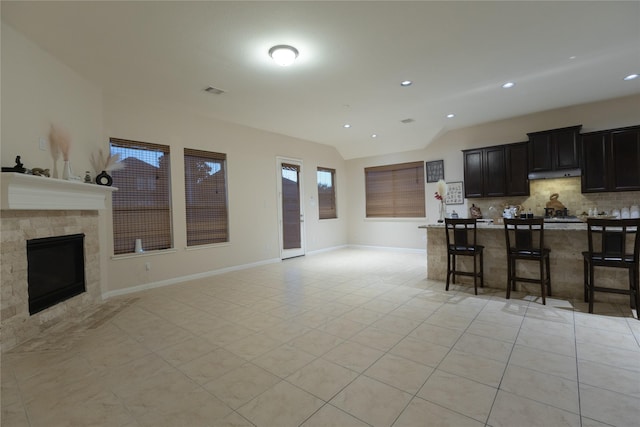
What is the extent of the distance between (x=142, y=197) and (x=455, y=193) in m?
6.40

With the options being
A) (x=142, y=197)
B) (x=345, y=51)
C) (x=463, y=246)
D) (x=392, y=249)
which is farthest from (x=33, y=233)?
(x=392, y=249)

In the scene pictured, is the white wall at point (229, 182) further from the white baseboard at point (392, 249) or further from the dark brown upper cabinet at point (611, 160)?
the dark brown upper cabinet at point (611, 160)

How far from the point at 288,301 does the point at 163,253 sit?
7.96 feet

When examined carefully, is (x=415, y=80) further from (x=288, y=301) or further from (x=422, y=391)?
(x=422, y=391)

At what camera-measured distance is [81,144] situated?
382 cm

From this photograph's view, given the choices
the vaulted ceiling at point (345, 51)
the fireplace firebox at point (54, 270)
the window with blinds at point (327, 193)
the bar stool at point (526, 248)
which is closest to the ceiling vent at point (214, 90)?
the vaulted ceiling at point (345, 51)

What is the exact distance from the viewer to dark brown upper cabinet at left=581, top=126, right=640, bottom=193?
194 inches

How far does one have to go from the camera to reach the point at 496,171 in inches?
243

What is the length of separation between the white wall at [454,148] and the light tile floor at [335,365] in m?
3.81

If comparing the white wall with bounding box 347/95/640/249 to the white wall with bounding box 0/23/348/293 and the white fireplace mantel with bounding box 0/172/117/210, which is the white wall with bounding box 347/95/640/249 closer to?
the white wall with bounding box 0/23/348/293

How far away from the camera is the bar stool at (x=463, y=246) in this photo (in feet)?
12.9

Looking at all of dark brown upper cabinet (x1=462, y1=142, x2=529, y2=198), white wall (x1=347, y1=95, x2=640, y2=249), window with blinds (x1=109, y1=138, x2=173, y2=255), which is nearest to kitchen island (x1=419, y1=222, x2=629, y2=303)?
dark brown upper cabinet (x1=462, y1=142, x2=529, y2=198)

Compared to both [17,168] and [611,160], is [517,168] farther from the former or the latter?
[17,168]

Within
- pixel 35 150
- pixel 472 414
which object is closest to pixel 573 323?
pixel 472 414
